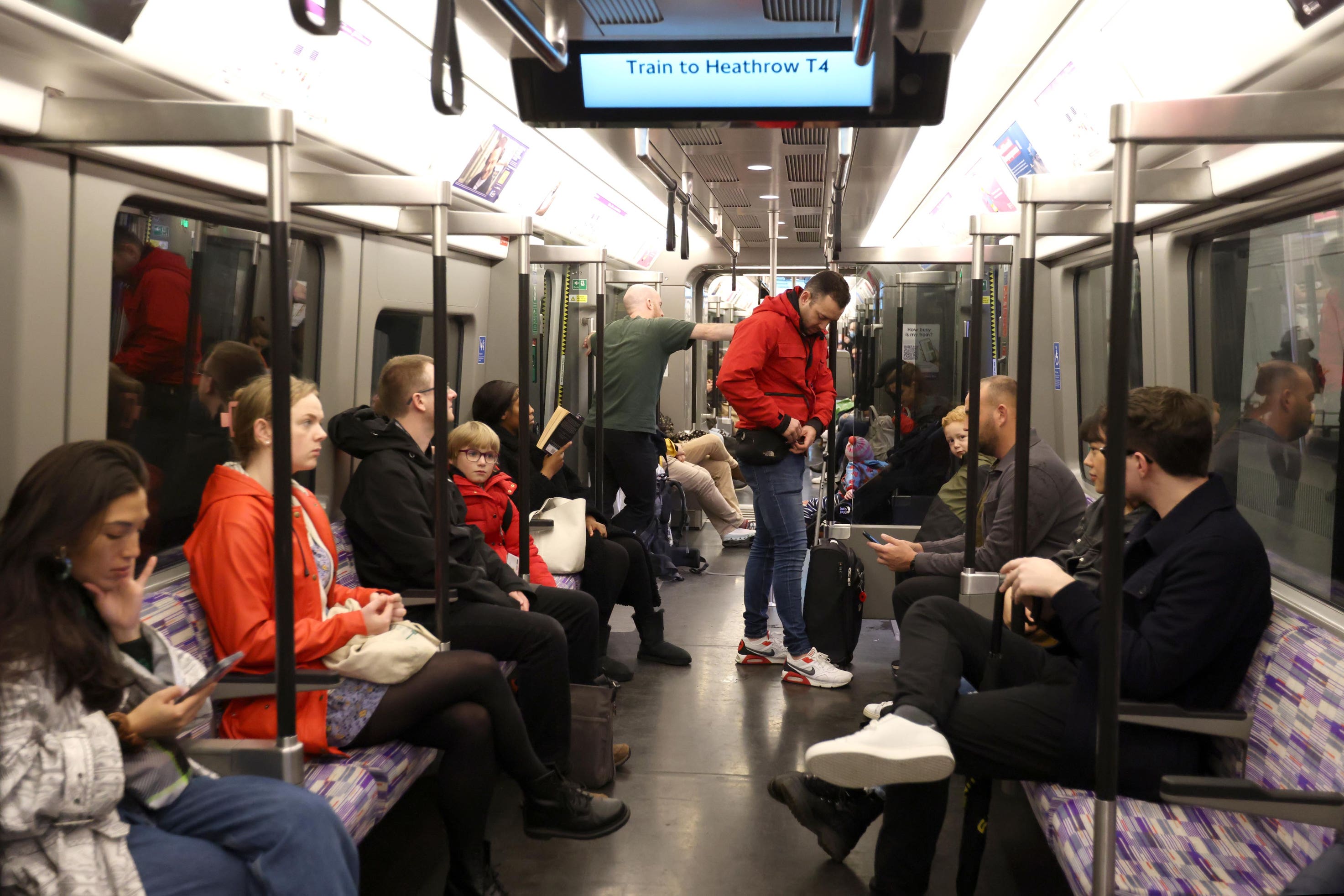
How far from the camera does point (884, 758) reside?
8.91 feet

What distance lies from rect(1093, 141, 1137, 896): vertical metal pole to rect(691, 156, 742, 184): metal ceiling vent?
14.0 feet

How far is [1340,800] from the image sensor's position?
2264mm

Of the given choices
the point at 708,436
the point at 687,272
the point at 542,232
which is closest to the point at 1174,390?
the point at 542,232

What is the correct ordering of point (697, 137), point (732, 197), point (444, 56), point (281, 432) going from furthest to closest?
point (732, 197), point (697, 137), point (281, 432), point (444, 56)

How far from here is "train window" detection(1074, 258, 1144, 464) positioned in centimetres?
553

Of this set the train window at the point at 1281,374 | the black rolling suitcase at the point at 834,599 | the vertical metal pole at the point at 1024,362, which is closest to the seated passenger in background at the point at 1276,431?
the train window at the point at 1281,374

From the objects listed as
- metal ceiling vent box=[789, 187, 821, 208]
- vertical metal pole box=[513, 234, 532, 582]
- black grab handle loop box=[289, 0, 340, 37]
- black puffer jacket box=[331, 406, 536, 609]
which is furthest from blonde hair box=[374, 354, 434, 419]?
metal ceiling vent box=[789, 187, 821, 208]

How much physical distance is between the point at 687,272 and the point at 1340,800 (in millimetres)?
10067

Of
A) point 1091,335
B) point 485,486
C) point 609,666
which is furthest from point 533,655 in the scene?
point 1091,335

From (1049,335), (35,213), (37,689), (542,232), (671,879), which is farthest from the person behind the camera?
(542,232)

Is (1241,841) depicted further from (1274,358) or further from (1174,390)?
(1274,358)

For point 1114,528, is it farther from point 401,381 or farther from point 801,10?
point 401,381

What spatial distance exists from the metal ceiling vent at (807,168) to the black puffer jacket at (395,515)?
3370 mm

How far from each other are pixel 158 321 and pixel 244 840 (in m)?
1.80
